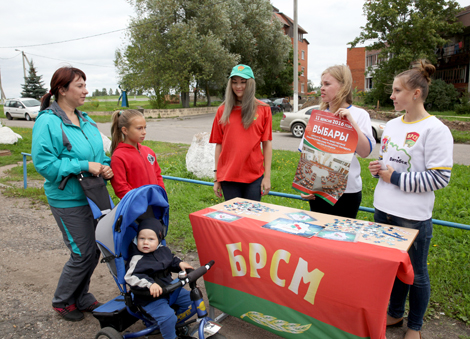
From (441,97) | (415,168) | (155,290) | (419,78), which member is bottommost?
(155,290)

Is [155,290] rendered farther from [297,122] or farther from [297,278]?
[297,122]

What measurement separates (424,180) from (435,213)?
10.7 ft

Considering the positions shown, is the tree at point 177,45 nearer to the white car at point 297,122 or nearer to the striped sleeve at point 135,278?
the white car at point 297,122

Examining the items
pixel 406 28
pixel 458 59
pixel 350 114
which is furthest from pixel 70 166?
pixel 458 59

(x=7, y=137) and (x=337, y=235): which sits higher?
(x=7, y=137)

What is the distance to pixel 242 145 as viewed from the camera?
3182 mm

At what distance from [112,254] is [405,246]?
2051 millimetres

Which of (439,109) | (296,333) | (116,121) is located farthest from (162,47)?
(296,333)

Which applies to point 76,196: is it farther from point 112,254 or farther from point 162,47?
point 162,47

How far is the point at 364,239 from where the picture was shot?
2154 mm

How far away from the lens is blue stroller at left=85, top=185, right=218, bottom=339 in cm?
246

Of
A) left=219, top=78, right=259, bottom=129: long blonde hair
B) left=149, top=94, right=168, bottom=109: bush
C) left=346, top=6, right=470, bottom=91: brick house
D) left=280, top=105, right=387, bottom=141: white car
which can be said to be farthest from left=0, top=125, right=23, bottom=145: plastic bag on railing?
left=346, top=6, right=470, bottom=91: brick house

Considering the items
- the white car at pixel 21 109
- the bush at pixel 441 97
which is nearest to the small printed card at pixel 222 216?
the bush at pixel 441 97

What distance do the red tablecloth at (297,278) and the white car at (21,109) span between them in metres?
28.8
